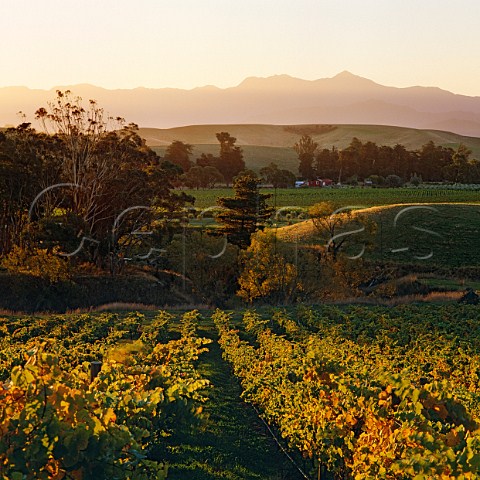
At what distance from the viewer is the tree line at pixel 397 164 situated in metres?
173

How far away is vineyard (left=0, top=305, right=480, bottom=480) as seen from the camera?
762cm

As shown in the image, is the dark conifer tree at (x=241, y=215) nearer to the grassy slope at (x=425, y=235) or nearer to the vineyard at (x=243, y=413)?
the grassy slope at (x=425, y=235)

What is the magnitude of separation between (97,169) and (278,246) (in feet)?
55.6

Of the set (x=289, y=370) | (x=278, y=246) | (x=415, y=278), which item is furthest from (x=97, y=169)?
(x=289, y=370)

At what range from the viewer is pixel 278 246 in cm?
6575

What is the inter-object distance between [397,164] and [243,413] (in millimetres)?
172230

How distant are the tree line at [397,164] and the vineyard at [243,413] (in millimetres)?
150053

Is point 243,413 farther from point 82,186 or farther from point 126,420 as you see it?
point 82,186

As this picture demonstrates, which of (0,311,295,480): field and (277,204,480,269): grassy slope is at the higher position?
(0,311,295,480): field

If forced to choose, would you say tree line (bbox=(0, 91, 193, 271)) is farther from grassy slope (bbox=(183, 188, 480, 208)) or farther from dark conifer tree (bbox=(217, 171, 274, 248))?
grassy slope (bbox=(183, 188, 480, 208))

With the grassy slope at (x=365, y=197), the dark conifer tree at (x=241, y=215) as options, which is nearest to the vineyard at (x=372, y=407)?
the dark conifer tree at (x=241, y=215)

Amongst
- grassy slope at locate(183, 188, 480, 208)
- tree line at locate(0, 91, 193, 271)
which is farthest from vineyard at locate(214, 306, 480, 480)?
grassy slope at locate(183, 188, 480, 208)

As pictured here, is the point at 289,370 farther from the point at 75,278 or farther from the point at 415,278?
the point at 415,278

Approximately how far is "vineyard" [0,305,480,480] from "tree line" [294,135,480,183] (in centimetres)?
15005
